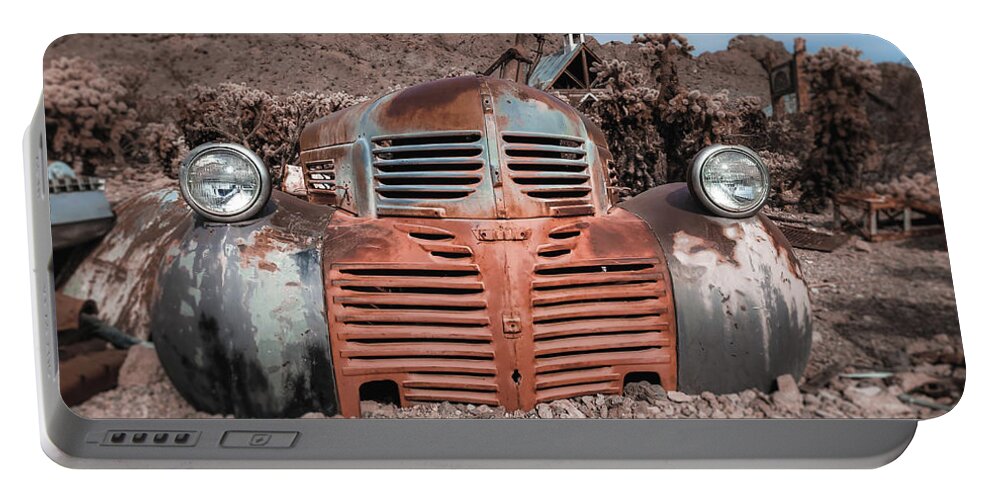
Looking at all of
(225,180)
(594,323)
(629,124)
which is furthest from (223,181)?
(629,124)

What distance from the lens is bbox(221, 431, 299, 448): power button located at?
168 inches

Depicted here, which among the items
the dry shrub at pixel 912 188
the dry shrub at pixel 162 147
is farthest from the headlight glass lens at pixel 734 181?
the dry shrub at pixel 162 147

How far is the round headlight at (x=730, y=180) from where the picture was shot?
4160 millimetres

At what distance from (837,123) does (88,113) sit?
3699 mm

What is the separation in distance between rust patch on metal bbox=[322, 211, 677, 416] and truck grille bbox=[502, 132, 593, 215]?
18 cm

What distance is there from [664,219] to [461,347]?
1.19 metres

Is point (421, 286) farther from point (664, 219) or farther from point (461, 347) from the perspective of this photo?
point (664, 219)

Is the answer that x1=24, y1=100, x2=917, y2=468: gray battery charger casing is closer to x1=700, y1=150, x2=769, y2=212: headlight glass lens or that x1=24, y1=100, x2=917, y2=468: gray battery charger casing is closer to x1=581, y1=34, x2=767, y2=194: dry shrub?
x1=700, y1=150, x2=769, y2=212: headlight glass lens

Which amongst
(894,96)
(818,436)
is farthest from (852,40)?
(818,436)

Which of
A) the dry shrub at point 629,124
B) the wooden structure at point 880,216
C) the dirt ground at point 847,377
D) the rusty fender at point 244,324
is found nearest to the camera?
→ the rusty fender at point 244,324

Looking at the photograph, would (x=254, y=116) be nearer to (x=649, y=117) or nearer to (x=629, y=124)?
(x=629, y=124)

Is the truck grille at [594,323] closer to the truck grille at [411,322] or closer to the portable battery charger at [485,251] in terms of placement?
the portable battery charger at [485,251]

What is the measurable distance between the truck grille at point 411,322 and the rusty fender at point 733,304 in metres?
0.95

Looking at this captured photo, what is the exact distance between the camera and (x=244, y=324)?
3816mm
